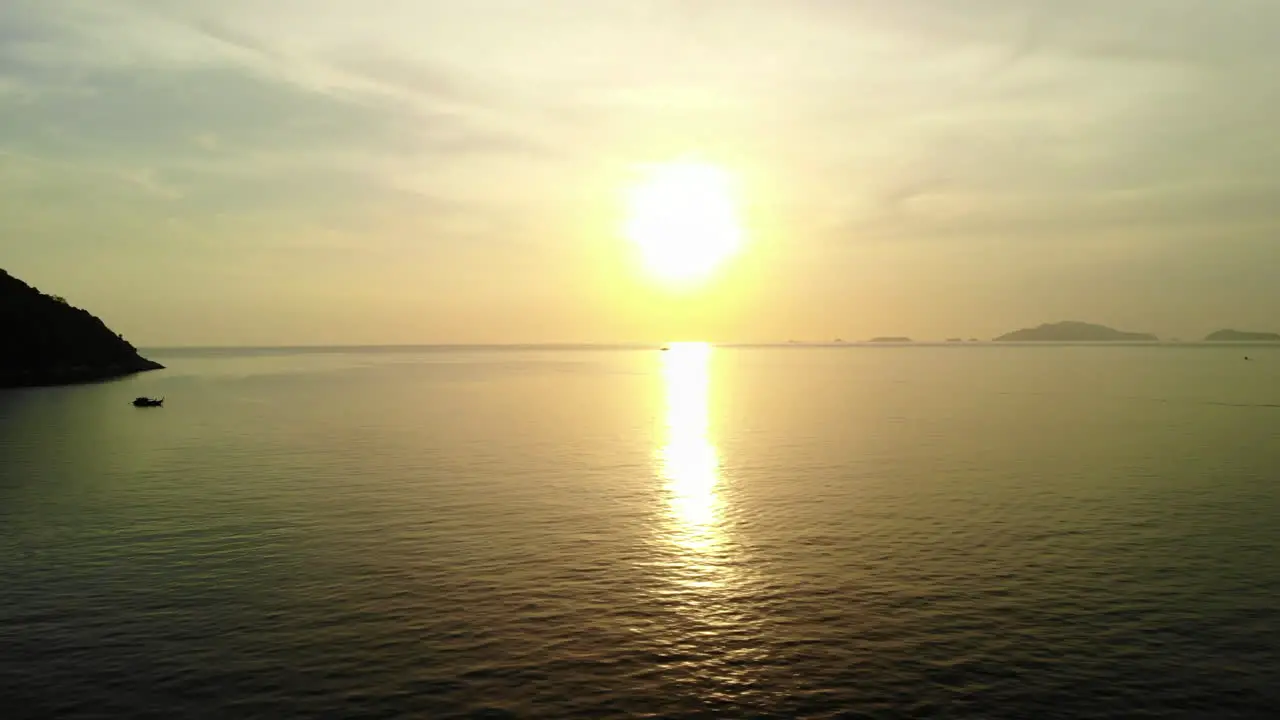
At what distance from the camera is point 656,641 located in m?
31.2

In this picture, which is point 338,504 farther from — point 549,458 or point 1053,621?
point 1053,621

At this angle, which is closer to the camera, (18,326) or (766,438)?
(766,438)

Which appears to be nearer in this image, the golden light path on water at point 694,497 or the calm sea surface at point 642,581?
the calm sea surface at point 642,581

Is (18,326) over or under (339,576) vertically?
over

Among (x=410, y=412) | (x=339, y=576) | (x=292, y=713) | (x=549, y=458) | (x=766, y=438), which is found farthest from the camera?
(x=410, y=412)

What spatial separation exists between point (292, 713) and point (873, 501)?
4505 centimetres

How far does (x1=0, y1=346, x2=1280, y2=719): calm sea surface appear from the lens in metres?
26.8

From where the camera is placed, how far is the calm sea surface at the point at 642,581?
1053 inches

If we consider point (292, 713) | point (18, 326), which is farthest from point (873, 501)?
point (18, 326)

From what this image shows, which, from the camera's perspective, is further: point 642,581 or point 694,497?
point 694,497

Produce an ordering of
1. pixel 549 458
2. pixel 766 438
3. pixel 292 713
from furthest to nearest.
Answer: pixel 766 438
pixel 549 458
pixel 292 713

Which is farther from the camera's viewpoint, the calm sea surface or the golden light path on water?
the golden light path on water

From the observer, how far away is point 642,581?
129 ft

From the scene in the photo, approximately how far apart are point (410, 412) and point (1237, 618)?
12253 centimetres
